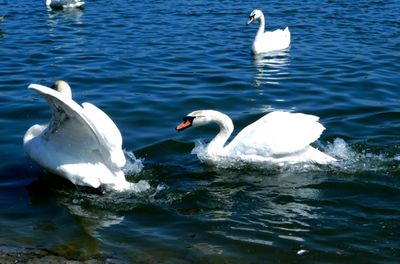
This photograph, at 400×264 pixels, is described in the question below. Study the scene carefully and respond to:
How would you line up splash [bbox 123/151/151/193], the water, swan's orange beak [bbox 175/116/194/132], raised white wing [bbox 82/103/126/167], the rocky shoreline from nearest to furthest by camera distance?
1. the rocky shoreline
2. the water
3. raised white wing [bbox 82/103/126/167]
4. splash [bbox 123/151/151/193]
5. swan's orange beak [bbox 175/116/194/132]

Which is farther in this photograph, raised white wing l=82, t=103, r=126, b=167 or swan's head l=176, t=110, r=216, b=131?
swan's head l=176, t=110, r=216, b=131

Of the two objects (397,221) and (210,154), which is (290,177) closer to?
(210,154)

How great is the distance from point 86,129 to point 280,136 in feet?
10.0

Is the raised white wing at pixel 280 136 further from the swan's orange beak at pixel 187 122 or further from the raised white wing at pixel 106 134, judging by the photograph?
the raised white wing at pixel 106 134

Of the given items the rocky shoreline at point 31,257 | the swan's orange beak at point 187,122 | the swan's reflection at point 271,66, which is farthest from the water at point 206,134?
the swan's orange beak at point 187,122

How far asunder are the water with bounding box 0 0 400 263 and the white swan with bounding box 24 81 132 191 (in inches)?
10.4

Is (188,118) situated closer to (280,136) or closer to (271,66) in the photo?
(280,136)

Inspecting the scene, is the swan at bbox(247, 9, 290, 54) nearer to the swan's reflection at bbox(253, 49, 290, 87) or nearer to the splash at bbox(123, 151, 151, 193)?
the swan's reflection at bbox(253, 49, 290, 87)

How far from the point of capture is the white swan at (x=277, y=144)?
1032cm

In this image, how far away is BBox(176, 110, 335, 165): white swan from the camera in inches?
406

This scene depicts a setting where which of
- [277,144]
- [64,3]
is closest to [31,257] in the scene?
[277,144]

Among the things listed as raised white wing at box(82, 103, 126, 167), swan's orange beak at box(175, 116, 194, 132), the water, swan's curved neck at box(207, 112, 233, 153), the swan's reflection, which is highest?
raised white wing at box(82, 103, 126, 167)

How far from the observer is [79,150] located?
8.96 m

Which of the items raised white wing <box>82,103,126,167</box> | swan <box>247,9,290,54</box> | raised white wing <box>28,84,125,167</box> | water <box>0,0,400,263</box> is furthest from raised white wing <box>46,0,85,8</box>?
raised white wing <box>82,103,126,167</box>
